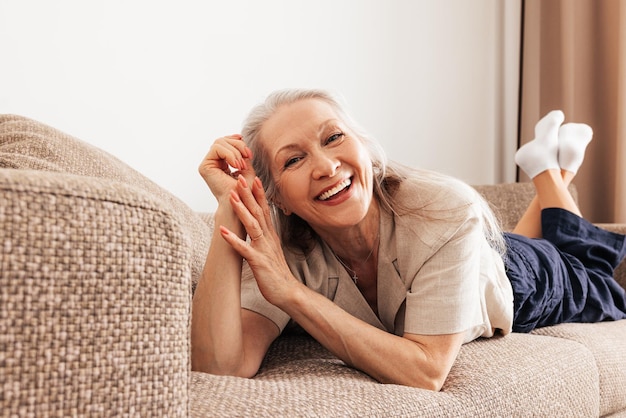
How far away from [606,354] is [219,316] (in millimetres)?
830

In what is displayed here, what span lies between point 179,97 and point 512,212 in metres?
1.23

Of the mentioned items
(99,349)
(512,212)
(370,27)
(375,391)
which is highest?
(370,27)

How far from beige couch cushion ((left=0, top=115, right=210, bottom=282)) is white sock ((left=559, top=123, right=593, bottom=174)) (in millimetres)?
1538

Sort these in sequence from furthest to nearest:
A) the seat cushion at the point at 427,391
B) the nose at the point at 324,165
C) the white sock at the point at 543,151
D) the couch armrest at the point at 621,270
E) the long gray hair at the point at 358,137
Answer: the white sock at the point at 543,151
the couch armrest at the point at 621,270
the long gray hair at the point at 358,137
the nose at the point at 324,165
the seat cushion at the point at 427,391

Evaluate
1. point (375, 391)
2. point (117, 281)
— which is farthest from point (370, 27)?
point (117, 281)

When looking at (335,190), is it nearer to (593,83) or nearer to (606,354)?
(606,354)

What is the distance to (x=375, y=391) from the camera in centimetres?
97

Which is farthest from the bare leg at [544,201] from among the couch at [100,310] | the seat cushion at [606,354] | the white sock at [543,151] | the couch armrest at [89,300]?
the couch armrest at [89,300]

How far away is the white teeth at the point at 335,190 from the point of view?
50.5 inches

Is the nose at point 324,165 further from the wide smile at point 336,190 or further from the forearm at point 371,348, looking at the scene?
the forearm at point 371,348

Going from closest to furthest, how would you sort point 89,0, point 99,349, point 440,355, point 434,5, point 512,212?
point 99,349 < point 440,355 < point 89,0 < point 512,212 < point 434,5

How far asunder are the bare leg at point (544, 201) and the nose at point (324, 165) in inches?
47.1

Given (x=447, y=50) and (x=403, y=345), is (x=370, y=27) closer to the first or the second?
(x=447, y=50)

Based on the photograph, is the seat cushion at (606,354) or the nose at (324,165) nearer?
the nose at (324,165)
